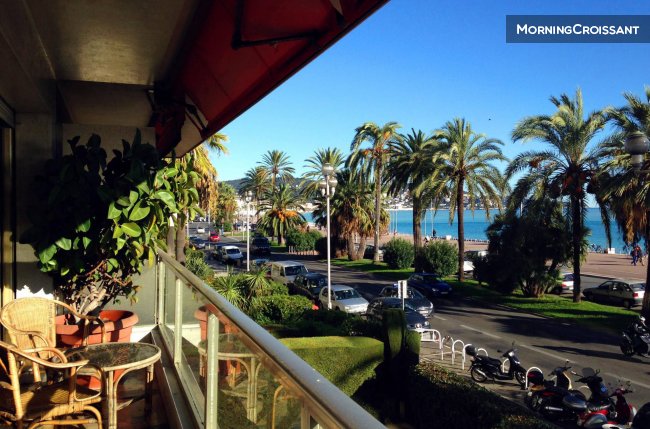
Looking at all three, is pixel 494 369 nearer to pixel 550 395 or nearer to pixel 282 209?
pixel 550 395

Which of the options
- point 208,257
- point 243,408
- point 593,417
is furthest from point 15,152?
point 208,257

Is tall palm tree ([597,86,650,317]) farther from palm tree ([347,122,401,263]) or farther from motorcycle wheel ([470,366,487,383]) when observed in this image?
palm tree ([347,122,401,263])

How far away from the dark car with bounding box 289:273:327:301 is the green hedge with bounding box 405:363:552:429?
12736mm

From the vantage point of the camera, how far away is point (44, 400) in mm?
2967

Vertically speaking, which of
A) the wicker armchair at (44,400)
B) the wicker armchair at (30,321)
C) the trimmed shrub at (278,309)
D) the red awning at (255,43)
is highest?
the red awning at (255,43)

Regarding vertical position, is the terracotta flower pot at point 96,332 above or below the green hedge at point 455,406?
above

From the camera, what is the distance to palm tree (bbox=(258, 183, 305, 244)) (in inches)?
2170

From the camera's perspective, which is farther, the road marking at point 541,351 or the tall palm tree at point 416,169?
the tall palm tree at point 416,169

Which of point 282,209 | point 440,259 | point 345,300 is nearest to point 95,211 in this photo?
point 345,300

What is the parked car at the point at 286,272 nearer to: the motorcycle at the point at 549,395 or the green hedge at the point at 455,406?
the green hedge at the point at 455,406

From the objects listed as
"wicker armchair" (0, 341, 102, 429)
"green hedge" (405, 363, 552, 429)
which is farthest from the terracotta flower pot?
"green hedge" (405, 363, 552, 429)

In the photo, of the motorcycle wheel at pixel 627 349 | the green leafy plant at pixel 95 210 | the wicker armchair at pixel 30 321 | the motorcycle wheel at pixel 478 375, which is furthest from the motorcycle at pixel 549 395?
the wicker armchair at pixel 30 321

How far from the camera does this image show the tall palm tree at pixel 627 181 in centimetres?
1905

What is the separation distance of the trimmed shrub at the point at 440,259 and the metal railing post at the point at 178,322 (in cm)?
3004
